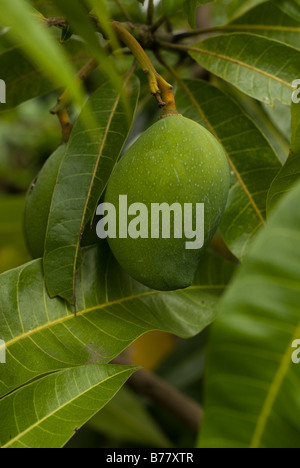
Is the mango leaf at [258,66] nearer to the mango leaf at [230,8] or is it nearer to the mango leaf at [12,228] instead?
the mango leaf at [230,8]

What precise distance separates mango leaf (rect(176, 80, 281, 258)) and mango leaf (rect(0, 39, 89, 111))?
0.89 ft

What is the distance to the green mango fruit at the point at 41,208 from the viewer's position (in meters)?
0.78

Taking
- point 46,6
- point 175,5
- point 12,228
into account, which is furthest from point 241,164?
point 12,228

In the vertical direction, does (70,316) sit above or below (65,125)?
below

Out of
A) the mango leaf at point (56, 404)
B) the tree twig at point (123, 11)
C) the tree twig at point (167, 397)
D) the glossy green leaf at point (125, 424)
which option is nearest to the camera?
the mango leaf at point (56, 404)

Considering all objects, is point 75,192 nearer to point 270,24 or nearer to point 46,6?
point 46,6

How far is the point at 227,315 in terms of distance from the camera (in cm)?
38

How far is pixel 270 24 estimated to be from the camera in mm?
915

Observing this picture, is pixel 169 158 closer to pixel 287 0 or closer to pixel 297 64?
pixel 297 64

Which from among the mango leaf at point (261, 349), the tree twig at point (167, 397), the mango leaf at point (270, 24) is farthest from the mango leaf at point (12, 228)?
the mango leaf at point (261, 349)

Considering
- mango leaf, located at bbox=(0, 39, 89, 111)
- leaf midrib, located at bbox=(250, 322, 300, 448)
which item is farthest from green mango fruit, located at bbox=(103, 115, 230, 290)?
mango leaf, located at bbox=(0, 39, 89, 111)

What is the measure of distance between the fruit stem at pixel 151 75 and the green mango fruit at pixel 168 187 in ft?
0.11

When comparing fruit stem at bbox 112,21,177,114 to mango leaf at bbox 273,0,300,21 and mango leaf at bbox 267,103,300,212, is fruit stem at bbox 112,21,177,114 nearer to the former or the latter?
mango leaf at bbox 267,103,300,212

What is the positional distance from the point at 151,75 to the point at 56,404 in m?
0.40
